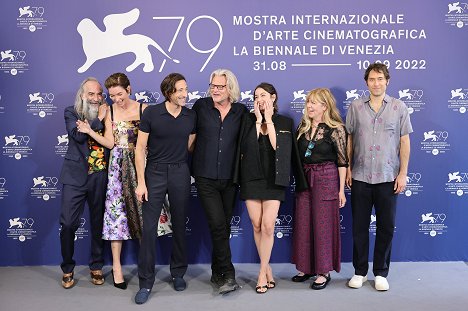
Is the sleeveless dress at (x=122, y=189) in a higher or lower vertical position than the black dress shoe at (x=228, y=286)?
higher

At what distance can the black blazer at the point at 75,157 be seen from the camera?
417 centimetres

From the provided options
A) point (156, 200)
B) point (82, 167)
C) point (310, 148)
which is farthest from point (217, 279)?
point (82, 167)

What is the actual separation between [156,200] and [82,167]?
27.5 inches

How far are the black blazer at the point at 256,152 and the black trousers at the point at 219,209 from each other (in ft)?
0.50

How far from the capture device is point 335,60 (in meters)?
4.78

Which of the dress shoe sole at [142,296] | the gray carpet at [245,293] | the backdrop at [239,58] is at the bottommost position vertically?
the gray carpet at [245,293]

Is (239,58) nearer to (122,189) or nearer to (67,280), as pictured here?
(122,189)

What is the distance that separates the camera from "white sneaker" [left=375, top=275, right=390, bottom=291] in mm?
4195

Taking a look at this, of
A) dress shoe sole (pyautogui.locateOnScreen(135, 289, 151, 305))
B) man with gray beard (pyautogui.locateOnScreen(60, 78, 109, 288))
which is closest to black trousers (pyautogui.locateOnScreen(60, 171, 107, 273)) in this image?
man with gray beard (pyautogui.locateOnScreen(60, 78, 109, 288))

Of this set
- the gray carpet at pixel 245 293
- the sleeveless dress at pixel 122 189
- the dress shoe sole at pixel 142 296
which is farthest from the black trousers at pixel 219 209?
the dress shoe sole at pixel 142 296

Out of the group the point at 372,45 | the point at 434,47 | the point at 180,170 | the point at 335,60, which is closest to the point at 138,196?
the point at 180,170

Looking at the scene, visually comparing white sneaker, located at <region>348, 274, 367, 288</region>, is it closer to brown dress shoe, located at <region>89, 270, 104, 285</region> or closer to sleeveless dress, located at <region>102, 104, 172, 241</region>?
sleeveless dress, located at <region>102, 104, 172, 241</region>

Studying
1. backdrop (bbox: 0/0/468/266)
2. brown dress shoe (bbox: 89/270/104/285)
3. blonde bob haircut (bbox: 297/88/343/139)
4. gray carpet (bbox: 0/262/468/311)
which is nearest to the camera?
gray carpet (bbox: 0/262/468/311)

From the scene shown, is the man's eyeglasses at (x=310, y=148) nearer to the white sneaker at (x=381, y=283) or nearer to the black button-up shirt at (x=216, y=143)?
the black button-up shirt at (x=216, y=143)
